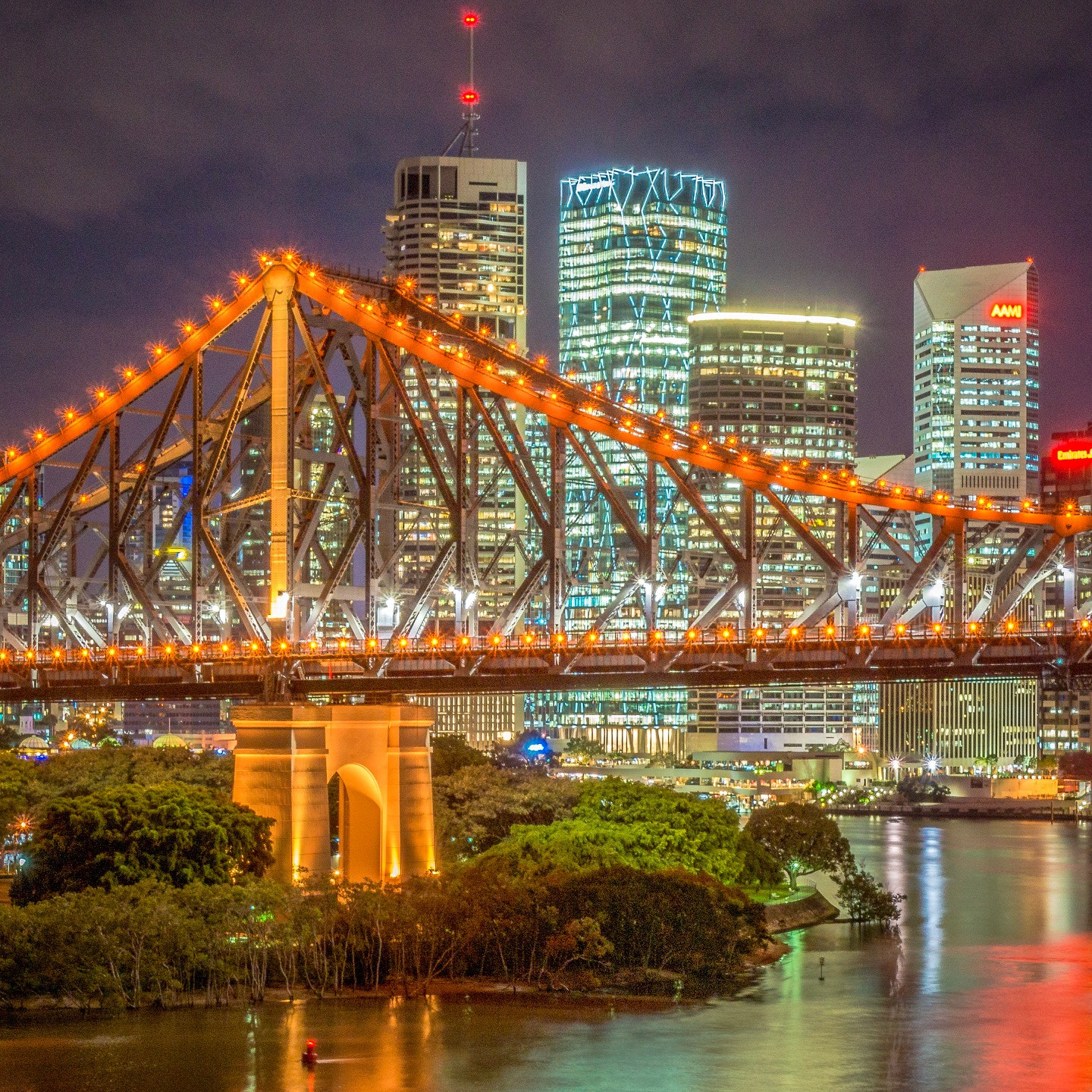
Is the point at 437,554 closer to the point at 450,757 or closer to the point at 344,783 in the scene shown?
the point at 344,783

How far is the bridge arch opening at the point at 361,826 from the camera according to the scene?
2643 inches

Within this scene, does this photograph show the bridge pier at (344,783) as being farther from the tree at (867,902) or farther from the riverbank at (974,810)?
the riverbank at (974,810)

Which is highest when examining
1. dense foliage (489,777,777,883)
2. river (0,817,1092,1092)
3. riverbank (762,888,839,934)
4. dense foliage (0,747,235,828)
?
dense foliage (0,747,235,828)

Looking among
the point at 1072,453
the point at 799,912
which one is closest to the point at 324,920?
the point at 799,912

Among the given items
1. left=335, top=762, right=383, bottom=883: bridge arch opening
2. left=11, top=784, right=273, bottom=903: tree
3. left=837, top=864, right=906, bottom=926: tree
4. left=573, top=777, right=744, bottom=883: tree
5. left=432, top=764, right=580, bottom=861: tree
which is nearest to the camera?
left=11, top=784, right=273, bottom=903: tree

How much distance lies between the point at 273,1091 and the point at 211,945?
31.0 feet

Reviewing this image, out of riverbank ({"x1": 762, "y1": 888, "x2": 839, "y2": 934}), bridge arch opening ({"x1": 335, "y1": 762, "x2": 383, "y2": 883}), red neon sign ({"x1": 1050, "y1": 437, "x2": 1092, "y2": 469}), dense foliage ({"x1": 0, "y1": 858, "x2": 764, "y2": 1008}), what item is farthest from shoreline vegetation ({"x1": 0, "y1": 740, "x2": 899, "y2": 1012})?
red neon sign ({"x1": 1050, "y1": 437, "x2": 1092, "y2": 469})

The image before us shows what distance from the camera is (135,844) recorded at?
191ft

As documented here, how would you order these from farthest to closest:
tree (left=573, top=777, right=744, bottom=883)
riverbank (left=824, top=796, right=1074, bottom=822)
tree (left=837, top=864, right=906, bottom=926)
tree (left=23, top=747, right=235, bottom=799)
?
1. riverbank (left=824, top=796, right=1074, bottom=822)
2. tree (left=23, top=747, right=235, bottom=799)
3. tree (left=837, top=864, right=906, bottom=926)
4. tree (left=573, top=777, right=744, bottom=883)

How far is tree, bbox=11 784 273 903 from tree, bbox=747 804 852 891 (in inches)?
1102

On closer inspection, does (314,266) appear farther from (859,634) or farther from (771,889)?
(771,889)

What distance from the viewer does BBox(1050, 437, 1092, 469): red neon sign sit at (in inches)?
5600

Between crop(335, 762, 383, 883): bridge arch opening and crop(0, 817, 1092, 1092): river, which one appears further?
crop(335, 762, 383, 883): bridge arch opening

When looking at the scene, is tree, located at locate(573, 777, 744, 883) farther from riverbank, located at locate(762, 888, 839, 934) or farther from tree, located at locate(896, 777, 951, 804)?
tree, located at locate(896, 777, 951, 804)
